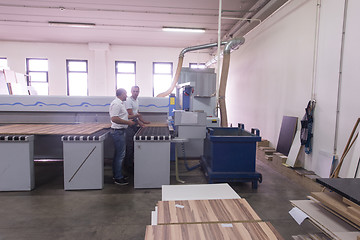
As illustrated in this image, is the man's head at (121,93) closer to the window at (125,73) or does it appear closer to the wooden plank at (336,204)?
the wooden plank at (336,204)

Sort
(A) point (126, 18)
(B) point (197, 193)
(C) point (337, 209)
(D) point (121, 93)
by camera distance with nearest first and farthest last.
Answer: (C) point (337, 209)
(B) point (197, 193)
(D) point (121, 93)
(A) point (126, 18)

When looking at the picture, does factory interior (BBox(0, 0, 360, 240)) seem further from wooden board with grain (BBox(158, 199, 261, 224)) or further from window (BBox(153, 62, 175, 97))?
window (BBox(153, 62, 175, 97))

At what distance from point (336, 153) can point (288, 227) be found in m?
1.31

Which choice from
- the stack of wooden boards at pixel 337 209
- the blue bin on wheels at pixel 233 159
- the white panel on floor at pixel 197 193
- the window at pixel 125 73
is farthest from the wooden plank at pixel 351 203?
the window at pixel 125 73

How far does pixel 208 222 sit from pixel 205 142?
290 cm

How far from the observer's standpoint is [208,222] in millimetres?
1067

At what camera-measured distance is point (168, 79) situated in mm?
9445

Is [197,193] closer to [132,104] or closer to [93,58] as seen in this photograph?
[132,104]

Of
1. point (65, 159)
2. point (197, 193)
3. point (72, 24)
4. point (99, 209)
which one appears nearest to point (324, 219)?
point (197, 193)

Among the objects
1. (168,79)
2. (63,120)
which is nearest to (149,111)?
(63,120)

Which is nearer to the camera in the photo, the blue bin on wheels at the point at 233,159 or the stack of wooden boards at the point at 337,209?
the stack of wooden boards at the point at 337,209

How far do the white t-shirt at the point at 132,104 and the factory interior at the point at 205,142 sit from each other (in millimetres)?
275

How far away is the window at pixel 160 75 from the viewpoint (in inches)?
366

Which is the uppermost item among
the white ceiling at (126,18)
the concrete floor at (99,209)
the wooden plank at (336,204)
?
the white ceiling at (126,18)
